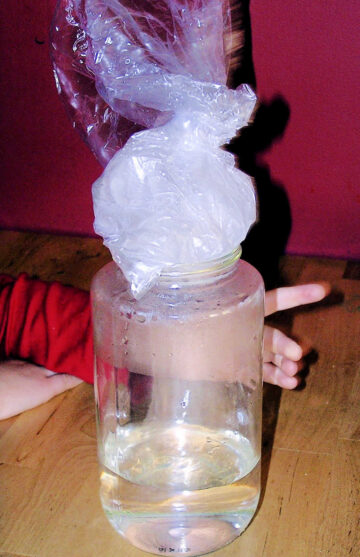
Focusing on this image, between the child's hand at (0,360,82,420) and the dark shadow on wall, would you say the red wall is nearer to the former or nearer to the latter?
the dark shadow on wall

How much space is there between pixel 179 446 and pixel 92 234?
0.65 metres

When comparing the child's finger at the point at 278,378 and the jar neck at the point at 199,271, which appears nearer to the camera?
the jar neck at the point at 199,271

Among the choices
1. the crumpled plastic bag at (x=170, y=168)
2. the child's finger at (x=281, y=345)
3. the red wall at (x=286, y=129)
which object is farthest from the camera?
the red wall at (x=286, y=129)

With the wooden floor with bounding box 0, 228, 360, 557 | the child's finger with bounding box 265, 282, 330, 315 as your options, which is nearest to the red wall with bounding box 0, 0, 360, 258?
the wooden floor with bounding box 0, 228, 360, 557

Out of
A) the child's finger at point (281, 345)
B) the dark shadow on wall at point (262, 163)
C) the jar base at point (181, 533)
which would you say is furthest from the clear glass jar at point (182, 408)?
the dark shadow on wall at point (262, 163)

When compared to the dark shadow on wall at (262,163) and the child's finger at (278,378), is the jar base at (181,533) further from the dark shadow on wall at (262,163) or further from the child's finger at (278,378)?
the dark shadow on wall at (262,163)

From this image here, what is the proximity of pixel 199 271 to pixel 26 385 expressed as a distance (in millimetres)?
351

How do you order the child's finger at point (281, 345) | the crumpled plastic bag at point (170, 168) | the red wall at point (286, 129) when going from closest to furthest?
the crumpled plastic bag at point (170, 168) < the child's finger at point (281, 345) < the red wall at point (286, 129)

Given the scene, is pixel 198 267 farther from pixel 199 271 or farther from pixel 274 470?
pixel 274 470

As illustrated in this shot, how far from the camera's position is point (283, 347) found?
2.64 ft

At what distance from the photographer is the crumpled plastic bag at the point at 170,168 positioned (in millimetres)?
546

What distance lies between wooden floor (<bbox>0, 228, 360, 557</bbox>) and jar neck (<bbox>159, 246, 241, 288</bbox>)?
8.4 inches

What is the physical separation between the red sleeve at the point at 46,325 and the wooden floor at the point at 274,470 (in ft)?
0.15

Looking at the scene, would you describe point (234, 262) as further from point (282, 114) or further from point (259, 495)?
point (282, 114)
